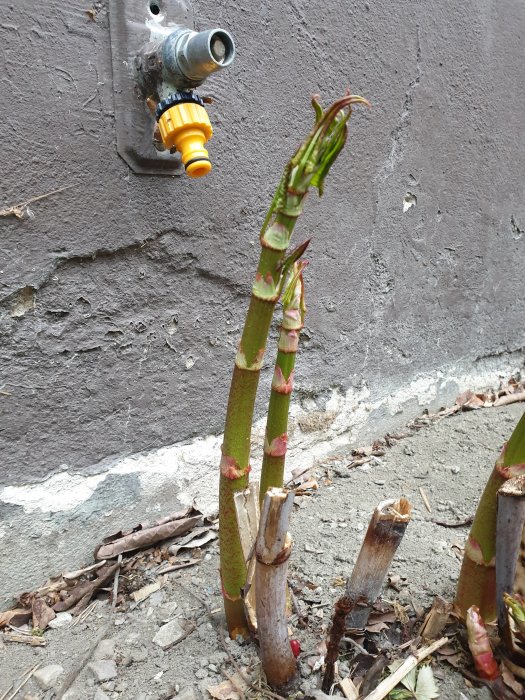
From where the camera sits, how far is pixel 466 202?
223cm

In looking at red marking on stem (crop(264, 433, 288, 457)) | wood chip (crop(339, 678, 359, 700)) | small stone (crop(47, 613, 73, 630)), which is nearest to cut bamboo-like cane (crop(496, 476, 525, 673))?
wood chip (crop(339, 678, 359, 700))

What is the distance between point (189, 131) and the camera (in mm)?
1071

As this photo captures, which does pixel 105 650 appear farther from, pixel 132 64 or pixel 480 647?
pixel 132 64

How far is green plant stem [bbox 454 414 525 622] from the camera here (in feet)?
3.11

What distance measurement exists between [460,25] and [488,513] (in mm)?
1855

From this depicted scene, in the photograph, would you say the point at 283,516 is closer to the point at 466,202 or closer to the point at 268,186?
the point at 268,186

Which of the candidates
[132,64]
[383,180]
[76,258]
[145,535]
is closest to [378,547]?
[145,535]

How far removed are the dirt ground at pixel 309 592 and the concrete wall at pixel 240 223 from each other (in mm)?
313

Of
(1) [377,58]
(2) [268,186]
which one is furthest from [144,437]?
(1) [377,58]

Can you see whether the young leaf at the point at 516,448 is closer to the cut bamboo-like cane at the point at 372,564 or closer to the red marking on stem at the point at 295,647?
the cut bamboo-like cane at the point at 372,564

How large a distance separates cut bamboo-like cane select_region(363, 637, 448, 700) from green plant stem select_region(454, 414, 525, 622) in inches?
3.2

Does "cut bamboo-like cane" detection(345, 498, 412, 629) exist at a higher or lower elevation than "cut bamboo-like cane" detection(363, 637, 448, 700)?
higher

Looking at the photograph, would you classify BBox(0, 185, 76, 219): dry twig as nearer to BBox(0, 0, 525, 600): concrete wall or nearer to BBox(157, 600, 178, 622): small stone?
BBox(0, 0, 525, 600): concrete wall

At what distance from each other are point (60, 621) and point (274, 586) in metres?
0.67
